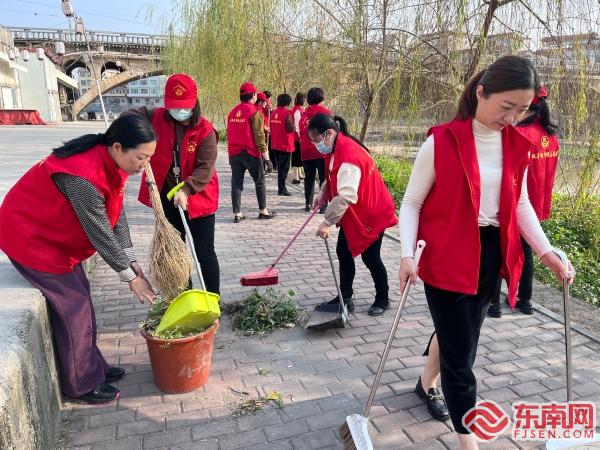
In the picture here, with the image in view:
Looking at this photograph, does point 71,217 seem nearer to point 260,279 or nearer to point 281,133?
point 260,279

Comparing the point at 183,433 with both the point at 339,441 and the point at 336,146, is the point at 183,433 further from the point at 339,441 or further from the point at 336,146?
the point at 336,146

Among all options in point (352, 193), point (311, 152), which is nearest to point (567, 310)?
point (352, 193)

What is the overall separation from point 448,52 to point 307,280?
10.0 feet

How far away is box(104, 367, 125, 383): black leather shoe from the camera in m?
2.82

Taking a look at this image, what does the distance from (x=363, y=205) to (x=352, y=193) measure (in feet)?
0.73

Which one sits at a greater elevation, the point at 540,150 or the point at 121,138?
the point at 121,138

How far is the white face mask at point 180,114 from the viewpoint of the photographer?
3.07m

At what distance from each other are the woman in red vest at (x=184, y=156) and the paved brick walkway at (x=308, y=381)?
949mm

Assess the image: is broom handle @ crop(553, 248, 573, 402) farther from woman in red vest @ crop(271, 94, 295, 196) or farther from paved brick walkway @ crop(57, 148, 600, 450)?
woman in red vest @ crop(271, 94, 295, 196)

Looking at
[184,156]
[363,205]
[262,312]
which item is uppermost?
[184,156]

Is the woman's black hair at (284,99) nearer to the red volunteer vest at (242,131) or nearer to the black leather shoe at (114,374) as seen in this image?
the red volunteer vest at (242,131)

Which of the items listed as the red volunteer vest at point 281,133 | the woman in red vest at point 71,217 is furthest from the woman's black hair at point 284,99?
the woman in red vest at point 71,217

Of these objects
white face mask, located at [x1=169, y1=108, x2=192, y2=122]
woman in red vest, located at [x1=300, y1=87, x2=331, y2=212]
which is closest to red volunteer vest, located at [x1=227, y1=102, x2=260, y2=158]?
woman in red vest, located at [x1=300, y1=87, x2=331, y2=212]

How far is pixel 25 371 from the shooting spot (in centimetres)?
195
